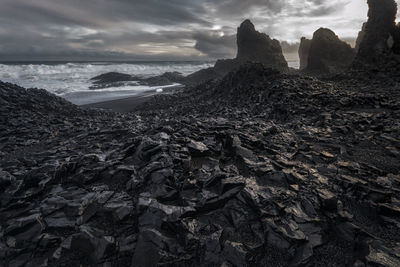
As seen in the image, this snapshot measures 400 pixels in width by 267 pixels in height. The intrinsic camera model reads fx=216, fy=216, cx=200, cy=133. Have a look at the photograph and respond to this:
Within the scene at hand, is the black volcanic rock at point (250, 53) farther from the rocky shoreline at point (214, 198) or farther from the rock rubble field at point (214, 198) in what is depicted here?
the rock rubble field at point (214, 198)

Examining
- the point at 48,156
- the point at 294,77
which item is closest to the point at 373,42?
the point at 294,77

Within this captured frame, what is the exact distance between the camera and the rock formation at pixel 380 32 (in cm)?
2434

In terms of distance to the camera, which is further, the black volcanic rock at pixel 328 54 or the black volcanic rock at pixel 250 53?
the black volcanic rock at pixel 250 53

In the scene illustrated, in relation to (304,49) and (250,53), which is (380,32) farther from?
(304,49)

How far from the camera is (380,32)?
2492 cm

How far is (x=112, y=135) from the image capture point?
1019 cm

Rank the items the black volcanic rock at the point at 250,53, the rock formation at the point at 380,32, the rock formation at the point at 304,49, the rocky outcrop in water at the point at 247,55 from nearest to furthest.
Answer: the rock formation at the point at 380,32
the rocky outcrop in water at the point at 247,55
the black volcanic rock at the point at 250,53
the rock formation at the point at 304,49

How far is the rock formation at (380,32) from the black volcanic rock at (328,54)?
23.7 metres

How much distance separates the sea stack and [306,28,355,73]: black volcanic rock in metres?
16.1

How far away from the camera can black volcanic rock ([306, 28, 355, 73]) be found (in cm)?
4925

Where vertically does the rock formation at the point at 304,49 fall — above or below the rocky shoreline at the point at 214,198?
above

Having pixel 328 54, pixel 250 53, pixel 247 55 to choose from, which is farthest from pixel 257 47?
pixel 328 54

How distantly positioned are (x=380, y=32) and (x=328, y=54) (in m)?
27.2

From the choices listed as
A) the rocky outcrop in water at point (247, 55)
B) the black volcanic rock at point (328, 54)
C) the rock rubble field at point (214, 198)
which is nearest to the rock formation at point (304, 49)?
the rocky outcrop in water at point (247, 55)
